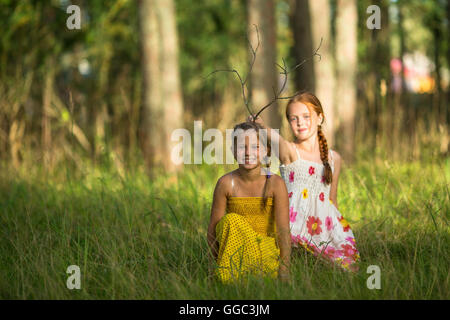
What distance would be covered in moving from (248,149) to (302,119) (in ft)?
2.27

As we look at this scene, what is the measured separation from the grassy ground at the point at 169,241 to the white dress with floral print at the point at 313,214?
14 cm

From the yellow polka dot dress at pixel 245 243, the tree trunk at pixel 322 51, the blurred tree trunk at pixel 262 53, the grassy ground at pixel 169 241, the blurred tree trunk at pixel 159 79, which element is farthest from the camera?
the tree trunk at pixel 322 51

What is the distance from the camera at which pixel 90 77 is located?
31.6ft

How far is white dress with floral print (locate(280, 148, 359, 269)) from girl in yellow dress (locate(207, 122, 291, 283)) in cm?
40

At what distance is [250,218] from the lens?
114 inches

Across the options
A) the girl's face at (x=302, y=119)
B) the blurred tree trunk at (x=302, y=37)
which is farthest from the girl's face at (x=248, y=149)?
the blurred tree trunk at (x=302, y=37)

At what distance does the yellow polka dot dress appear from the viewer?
270 centimetres

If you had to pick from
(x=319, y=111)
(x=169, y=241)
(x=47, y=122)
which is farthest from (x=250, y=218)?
(x=47, y=122)

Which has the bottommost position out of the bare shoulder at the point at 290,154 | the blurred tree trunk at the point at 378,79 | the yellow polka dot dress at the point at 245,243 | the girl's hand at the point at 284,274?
the girl's hand at the point at 284,274

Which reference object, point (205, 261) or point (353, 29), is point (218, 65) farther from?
point (205, 261)

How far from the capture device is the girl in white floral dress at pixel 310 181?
329 cm

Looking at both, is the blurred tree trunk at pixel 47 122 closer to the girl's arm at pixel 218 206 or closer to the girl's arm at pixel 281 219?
the girl's arm at pixel 218 206

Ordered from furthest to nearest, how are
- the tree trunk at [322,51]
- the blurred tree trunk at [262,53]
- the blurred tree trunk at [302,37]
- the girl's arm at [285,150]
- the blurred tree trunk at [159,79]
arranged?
the blurred tree trunk at [302,37] → the tree trunk at [322,51] → the blurred tree trunk at [159,79] → the blurred tree trunk at [262,53] → the girl's arm at [285,150]

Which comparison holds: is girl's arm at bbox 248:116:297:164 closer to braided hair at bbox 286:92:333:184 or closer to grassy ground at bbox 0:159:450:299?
braided hair at bbox 286:92:333:184
